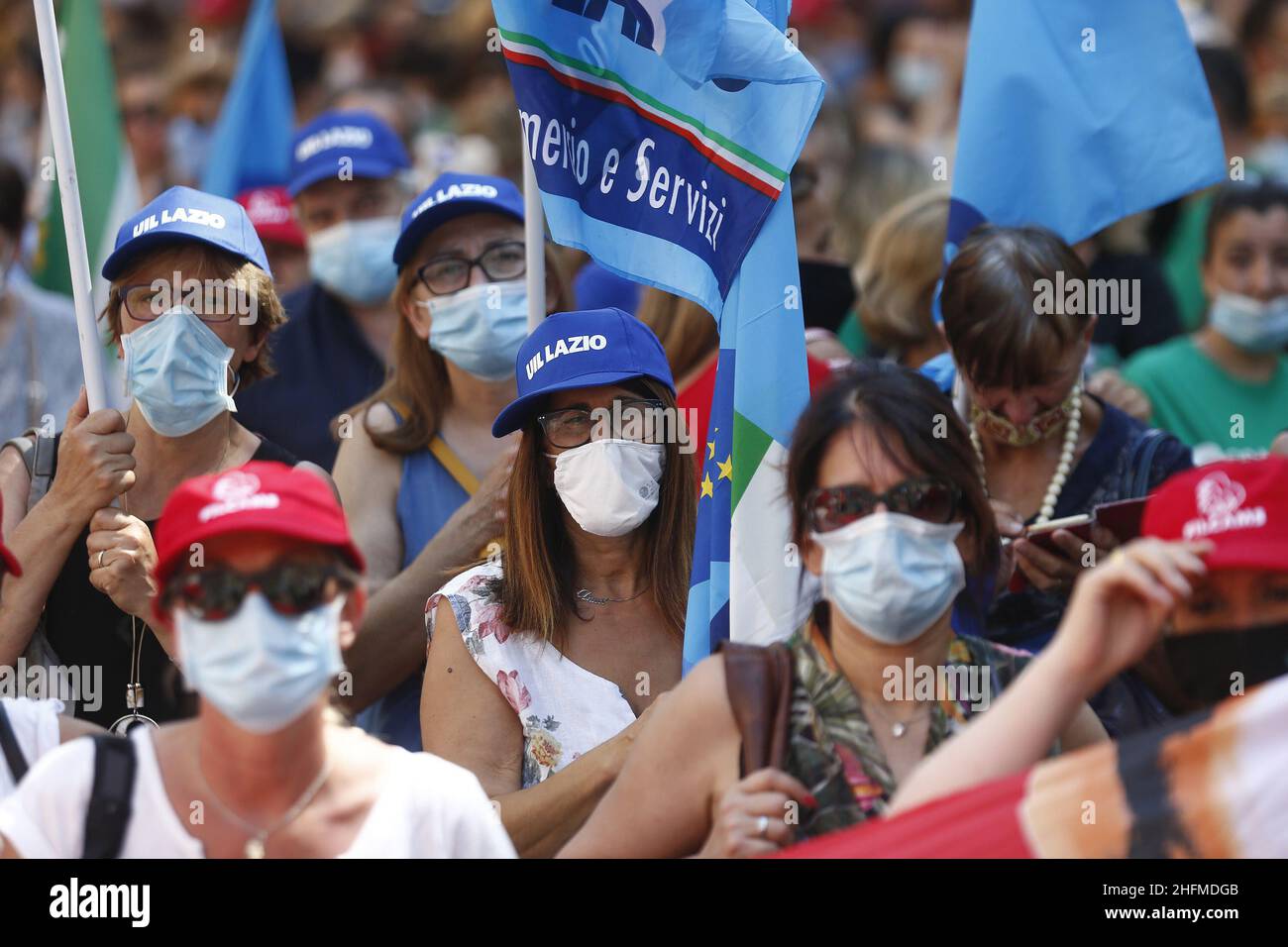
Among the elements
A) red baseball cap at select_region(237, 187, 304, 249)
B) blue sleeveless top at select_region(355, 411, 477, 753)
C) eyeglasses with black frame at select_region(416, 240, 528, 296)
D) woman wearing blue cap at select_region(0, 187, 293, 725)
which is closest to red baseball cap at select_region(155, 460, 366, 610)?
woman wearing blue cap at select_region(0, 187, 293, 725)

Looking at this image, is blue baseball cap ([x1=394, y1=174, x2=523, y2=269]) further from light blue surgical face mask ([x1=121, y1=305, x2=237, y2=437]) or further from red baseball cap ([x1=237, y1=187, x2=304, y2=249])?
red baseball cap ([x1=237, y1=187, x2=304, y2=249])

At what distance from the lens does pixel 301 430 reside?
5906mm

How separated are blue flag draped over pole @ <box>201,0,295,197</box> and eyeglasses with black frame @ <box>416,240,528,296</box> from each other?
3049 mm

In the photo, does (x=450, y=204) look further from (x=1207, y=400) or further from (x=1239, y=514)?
(x=1239, y=514)

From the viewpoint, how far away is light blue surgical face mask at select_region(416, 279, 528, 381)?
522cm

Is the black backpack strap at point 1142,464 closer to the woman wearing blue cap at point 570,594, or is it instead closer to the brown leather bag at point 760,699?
the woman wearing blue cap at point 570,594

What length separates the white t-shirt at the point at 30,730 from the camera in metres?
3.37

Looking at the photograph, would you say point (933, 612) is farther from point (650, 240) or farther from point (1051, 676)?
point (650, 240)

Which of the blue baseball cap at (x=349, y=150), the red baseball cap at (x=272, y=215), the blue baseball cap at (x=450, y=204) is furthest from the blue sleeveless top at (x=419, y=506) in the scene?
the red baseball cap at (x=272, y=215)

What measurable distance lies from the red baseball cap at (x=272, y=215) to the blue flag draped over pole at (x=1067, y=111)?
10.3 feet

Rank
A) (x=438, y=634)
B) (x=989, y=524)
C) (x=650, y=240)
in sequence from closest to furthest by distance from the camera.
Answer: (x=989, y=524)
(x=438, y=634)
(x=650, y=240)

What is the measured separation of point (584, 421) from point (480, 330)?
0.98 meters
